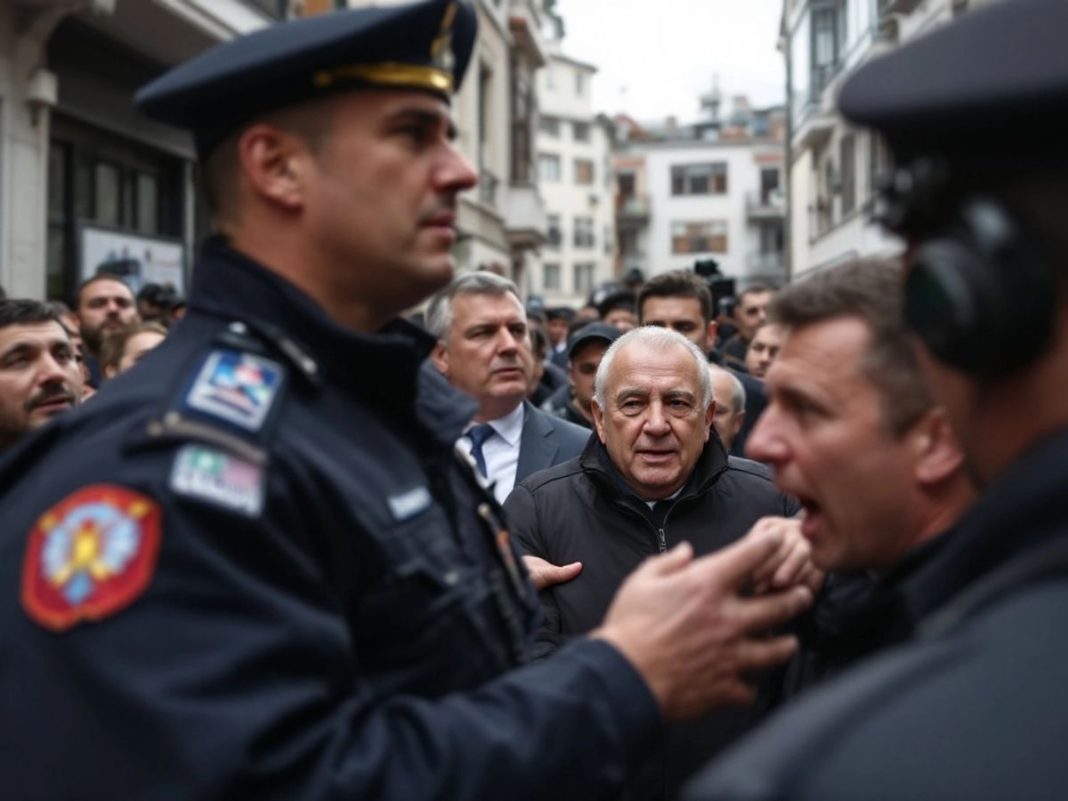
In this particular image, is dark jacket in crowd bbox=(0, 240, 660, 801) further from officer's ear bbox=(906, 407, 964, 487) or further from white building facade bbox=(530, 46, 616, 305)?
white building facade bbox=(530, 46, 616, 305)

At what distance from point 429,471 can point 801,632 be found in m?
1.05

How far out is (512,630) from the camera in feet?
6.78

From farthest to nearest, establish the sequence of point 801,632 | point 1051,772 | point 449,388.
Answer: point 801,632 → point 449,388 → point 1051,772

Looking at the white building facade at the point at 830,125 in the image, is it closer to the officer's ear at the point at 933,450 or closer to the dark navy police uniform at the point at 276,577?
the officer's ear at the point at 933,450

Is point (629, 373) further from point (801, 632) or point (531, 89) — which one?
point (531, 89)

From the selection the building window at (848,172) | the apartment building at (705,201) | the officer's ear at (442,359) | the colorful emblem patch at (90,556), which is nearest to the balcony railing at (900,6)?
the building window at (848,172)

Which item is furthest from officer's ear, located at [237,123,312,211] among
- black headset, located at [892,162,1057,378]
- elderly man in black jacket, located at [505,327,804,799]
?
elderly man in black jacket, located at [505,327,804,799]

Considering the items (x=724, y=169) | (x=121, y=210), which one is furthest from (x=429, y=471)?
(x=724, y=169)

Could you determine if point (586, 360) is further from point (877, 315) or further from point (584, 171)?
point (584, 171)

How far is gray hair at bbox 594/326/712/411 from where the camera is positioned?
4230 mm

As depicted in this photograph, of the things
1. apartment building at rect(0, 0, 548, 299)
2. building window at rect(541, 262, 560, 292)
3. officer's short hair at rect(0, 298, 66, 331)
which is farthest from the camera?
building window at rect(541, 262, 560, 292)

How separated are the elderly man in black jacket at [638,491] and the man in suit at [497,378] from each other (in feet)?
3.28

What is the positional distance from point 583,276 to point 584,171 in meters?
5.64

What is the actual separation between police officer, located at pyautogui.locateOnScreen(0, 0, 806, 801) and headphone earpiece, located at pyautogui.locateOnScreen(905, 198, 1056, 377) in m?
0.71
